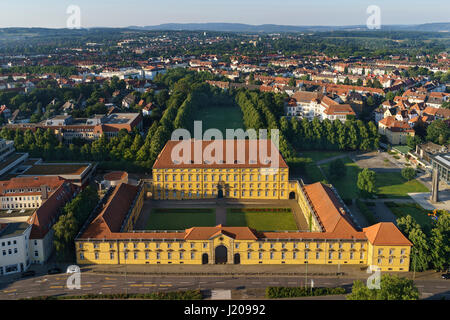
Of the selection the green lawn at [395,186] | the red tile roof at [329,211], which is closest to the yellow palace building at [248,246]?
the red tile roof at [329,211]

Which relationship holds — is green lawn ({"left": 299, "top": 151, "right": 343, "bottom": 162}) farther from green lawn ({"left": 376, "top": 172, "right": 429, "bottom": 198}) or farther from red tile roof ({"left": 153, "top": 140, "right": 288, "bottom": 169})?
red tile roof ({"left": 153, "top": 140, "right": 288, "bottom": 169})

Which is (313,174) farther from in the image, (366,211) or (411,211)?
(411,211)

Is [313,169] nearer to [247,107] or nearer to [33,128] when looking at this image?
[247,107]

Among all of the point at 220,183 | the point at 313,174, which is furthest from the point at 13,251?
the point at 313,174

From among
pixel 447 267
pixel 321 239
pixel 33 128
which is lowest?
pixel 447 267

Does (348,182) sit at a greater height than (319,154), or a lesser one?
lesser

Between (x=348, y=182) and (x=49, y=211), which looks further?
(x=348, y=182)

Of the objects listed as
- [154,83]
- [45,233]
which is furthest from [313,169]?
[154,83]
